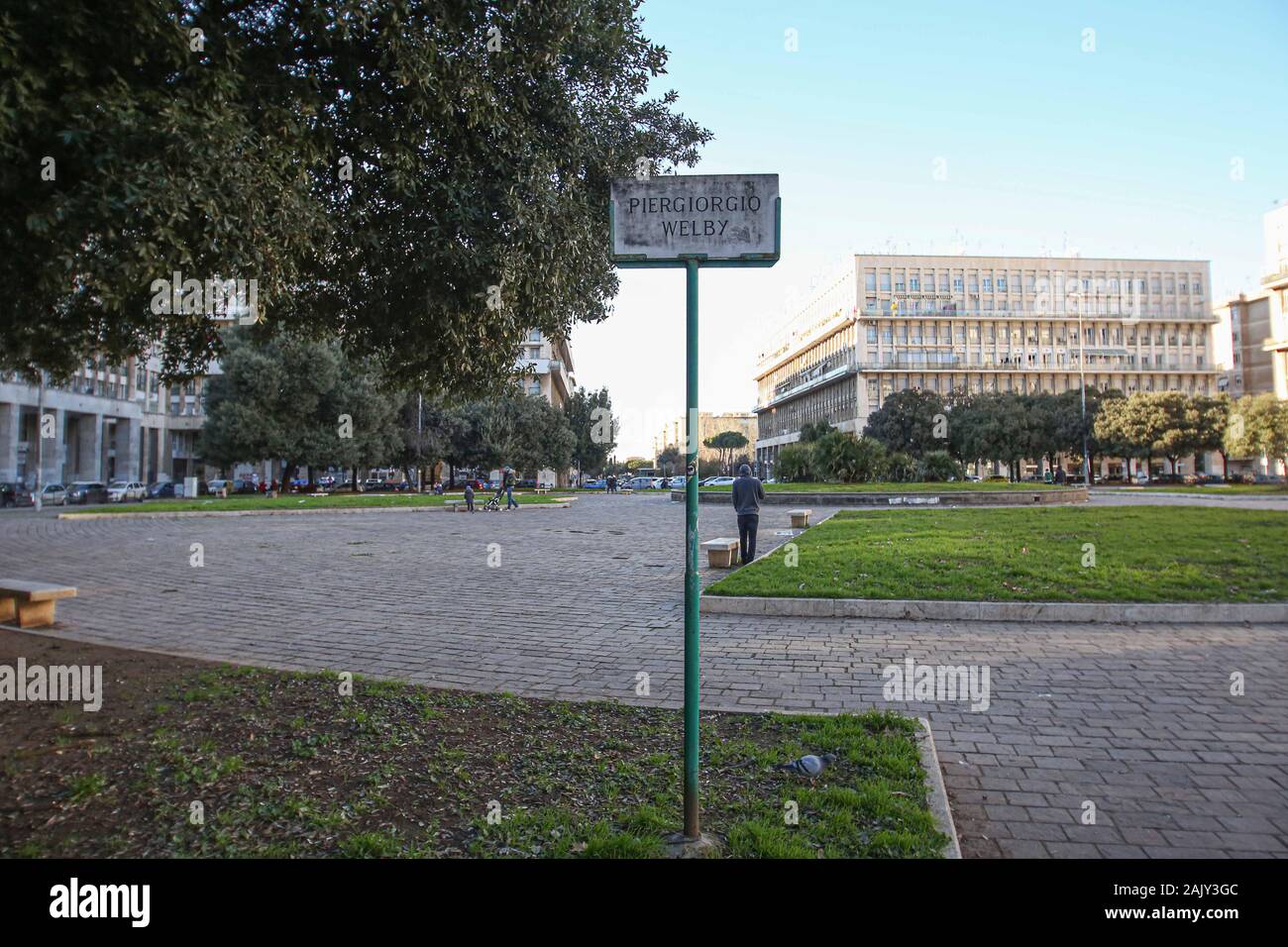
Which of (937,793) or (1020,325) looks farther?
(1020,325)

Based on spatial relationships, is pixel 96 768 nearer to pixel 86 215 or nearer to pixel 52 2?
pixel 86 215

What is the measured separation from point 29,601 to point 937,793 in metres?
8.97

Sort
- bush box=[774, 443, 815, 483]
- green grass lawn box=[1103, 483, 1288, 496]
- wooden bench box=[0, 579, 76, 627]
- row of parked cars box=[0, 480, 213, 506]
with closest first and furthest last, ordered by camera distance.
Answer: wooden bench box=[0, 579, 76, 627] → bush box=[774, 443, 815, 483] → green grass lawn box=[1103, 483, 1288, 496] → row of parked cars box=[0, 480, 213, 506]

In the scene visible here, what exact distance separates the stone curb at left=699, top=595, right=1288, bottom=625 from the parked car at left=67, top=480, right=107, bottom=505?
178 ft

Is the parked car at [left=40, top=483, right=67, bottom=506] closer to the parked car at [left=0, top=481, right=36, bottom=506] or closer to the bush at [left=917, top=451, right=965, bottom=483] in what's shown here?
the parked car at [left=0, top=481, right=36, bottom=506]

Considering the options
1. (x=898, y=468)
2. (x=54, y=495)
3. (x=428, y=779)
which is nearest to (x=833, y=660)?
(x=428, y=779)

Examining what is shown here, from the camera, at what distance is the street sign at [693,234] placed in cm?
314

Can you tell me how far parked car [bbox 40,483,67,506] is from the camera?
46.6m

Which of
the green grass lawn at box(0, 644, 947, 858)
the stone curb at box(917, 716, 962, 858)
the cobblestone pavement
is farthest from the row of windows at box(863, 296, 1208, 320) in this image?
the green grass lawn at box(0, 644, 947, 858)

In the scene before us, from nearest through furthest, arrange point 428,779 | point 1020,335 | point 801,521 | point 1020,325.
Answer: point 428,779 < point 801,521 < point 1020,335 < point 1020,325

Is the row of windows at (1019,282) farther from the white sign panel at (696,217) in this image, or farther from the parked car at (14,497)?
the white sign panel at (696,217)

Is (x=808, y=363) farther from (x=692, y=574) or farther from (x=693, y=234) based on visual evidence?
(x=692, y=574)

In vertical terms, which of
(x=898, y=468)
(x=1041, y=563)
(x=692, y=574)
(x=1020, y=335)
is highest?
(x=1020, y=335)

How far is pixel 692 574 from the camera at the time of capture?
10.1ft
